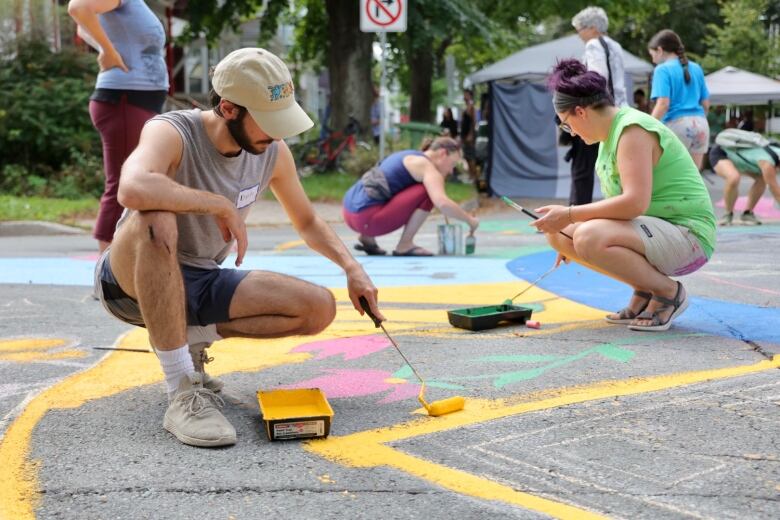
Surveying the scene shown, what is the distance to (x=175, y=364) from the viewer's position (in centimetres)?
318

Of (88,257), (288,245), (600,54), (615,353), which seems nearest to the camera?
(615,353)

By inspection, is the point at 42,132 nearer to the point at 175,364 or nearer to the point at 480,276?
the point at 480,276

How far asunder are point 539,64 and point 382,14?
5865 mm

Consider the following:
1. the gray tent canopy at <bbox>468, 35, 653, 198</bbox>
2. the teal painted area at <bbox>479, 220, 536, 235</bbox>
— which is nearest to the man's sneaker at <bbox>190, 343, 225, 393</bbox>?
the teal painted area at <bbox>479, 220, 536, 235</bbox>

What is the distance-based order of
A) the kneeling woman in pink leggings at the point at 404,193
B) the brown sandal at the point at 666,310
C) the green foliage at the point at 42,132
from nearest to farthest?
the brown sandal at the point at 666,310
the kneeling woman in pink leggings at the point at 404,193
the green foliage at the point at 42,132

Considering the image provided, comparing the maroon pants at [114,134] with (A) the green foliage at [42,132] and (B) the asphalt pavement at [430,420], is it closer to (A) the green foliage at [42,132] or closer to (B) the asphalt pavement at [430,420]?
(B) the asphalt pavement at [430,420]

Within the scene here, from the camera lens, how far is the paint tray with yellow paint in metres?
2.99

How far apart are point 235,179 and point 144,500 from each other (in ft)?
4.20

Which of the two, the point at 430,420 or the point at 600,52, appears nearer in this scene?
the point at 430,420

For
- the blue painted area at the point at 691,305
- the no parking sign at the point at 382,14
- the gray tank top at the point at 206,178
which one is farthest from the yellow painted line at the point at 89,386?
the no parking sign at the point at 382,14

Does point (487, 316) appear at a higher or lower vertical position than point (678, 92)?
lower

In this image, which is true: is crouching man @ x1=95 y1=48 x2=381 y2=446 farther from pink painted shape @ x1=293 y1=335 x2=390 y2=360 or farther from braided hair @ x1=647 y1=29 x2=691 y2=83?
braided hair @ x1=647 y1=29 x2=691 y2=83

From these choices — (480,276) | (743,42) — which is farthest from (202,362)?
(743,42)

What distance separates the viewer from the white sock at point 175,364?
316 cm
